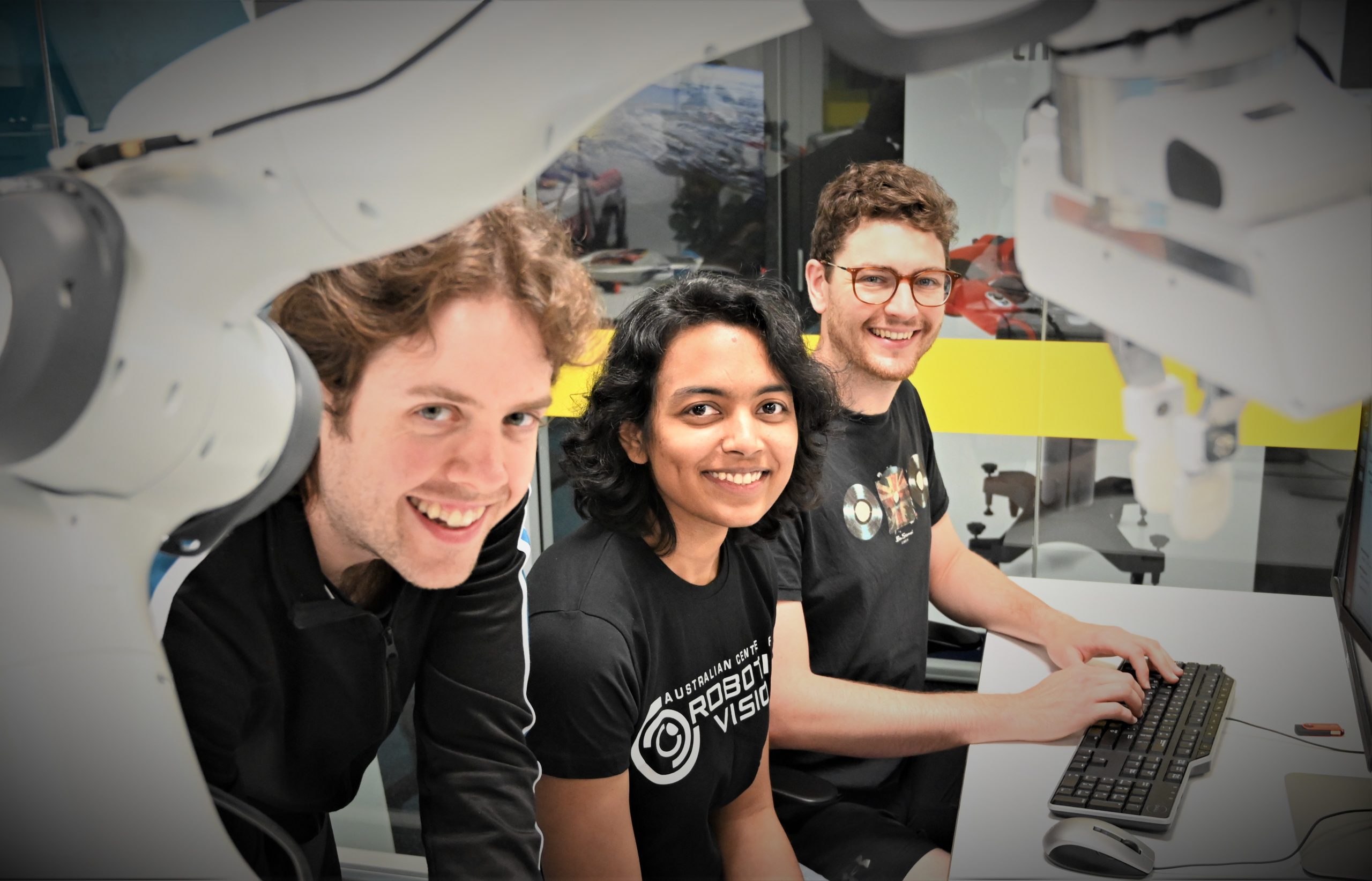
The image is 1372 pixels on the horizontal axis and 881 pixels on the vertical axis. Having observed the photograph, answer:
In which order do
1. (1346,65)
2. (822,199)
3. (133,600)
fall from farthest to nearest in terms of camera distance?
(822,199) → (133,600) → (1346,65)

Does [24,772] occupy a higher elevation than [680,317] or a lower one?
lower

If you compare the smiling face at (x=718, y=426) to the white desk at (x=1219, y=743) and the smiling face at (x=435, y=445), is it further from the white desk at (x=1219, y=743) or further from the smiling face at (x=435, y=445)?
the white desk at (x=1219, y=743)

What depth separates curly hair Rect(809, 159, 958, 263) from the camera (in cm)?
160

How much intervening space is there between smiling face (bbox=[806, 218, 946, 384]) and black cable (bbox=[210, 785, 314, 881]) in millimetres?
1143

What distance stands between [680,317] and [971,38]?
0.56 meters

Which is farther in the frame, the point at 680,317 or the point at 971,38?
the point at 680,317

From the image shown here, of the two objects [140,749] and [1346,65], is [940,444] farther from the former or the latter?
[140,749]

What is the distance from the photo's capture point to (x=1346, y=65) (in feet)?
4.39

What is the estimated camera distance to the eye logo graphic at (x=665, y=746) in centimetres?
159

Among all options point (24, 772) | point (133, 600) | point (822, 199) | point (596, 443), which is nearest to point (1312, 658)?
point (822, 199)

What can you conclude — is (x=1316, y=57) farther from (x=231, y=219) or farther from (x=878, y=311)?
(x=231, y=219)

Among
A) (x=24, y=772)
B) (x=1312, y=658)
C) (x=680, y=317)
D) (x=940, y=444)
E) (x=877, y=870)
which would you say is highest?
(x=680, y=317)

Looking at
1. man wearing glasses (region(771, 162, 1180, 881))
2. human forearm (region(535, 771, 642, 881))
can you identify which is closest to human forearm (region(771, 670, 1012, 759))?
man wearing glasses (region(771, 162, 1180, 881))

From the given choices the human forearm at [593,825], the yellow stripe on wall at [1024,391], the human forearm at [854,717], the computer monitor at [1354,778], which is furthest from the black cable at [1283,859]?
the human forearm at [593,825]
